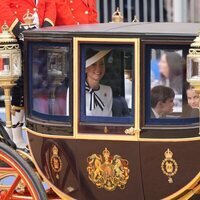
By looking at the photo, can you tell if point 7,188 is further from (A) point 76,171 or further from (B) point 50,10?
(B) point 50,10

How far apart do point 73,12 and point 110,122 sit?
3.89ft

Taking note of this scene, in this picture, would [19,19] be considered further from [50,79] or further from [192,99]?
[192,99]

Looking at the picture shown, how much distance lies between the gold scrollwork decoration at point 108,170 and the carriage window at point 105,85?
188 mm

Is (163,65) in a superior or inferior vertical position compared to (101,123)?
superior

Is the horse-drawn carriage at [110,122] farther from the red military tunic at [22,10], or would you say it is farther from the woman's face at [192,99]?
the red military tunic at [22,10]

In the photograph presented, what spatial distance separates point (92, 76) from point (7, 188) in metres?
0.88

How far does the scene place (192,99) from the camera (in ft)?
16.6

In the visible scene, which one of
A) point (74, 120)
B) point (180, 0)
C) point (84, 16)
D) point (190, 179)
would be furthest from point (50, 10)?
point (180, 0)

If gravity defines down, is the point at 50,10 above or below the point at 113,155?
Result: above

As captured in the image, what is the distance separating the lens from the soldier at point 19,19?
5.67 meters

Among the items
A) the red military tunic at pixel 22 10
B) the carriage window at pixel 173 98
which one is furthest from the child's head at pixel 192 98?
the red military tunic at pixel 22 10

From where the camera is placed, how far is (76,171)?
520 centimetres

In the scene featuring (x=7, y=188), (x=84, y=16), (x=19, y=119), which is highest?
(x=84, y=16)

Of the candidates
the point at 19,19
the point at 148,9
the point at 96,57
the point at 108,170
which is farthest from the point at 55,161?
the point at 148,9
